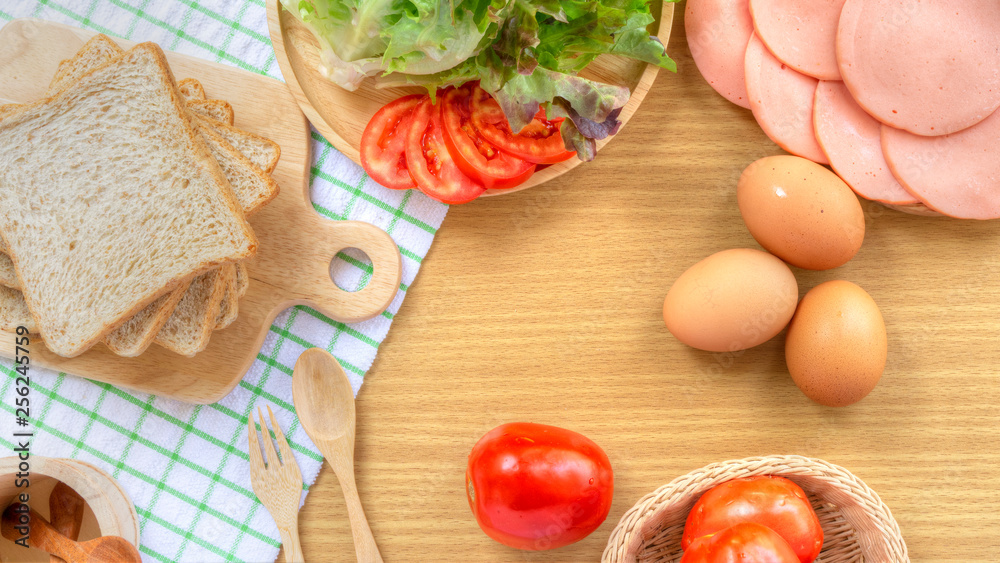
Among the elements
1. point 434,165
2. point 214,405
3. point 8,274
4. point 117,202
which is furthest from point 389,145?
point 8,274

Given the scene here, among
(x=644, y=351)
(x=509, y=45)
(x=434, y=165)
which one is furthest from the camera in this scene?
(x=644, y=351)

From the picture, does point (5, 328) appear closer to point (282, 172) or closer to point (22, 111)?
point (22, 111)

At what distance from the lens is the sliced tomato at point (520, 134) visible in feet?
3.60

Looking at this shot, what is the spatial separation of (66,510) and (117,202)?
1.87ft

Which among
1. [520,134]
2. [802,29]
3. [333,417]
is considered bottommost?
[333,417]

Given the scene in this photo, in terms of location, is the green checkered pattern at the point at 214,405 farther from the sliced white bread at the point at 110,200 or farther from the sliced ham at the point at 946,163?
the sliced ham at the point at 946,163

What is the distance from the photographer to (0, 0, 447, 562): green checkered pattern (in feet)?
3.97

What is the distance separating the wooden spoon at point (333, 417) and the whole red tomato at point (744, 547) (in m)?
0.60

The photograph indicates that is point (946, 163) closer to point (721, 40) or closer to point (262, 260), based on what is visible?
A: point (721, 40)

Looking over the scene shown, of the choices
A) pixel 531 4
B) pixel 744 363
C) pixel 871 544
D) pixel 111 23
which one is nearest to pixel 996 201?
pixel 744 363

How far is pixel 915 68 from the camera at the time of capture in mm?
1116

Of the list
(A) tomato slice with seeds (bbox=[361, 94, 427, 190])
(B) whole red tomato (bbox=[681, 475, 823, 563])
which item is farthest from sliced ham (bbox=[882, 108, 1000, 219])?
(A) tomato slice with seeds (bbox=[361, 94, 427, 190])

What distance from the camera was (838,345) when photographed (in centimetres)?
107

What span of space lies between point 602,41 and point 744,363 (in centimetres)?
66
